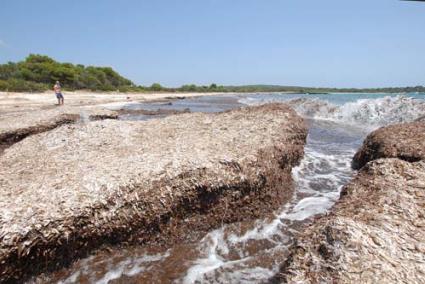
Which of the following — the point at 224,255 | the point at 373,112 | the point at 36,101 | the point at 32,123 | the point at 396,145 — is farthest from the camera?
the point at 36,101

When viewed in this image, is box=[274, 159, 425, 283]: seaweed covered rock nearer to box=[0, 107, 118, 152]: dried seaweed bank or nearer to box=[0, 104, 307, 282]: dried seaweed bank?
box=[0, 104, 307, 282]: dried seaweed bank

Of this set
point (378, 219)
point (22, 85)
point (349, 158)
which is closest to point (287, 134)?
point (349, 158)

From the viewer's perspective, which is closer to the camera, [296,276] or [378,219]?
[296,276]

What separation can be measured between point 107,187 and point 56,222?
3.60ft

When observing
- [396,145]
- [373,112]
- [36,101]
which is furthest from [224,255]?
[36,101]

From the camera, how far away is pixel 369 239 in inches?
153

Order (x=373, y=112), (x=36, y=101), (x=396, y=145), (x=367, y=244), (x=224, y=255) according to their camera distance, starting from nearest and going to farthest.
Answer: (x=367, y=244) < (x=224, y=255) < (x=396, y=145) < (x=373, y=112) < (x=36, y=101)

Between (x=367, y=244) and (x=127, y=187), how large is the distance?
4.05 metres

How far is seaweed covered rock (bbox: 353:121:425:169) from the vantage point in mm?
8346

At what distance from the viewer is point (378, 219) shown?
14.6 ft

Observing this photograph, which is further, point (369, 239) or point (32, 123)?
point (32, 123)

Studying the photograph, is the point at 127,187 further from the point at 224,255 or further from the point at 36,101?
the point at 36,101

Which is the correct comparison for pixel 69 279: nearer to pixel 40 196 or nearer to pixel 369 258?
pixel 40 196

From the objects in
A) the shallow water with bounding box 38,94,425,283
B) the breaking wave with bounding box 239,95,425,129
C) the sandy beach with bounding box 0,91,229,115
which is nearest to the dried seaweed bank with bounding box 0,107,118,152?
the sandy beach with bounding box 0,91,229,115
